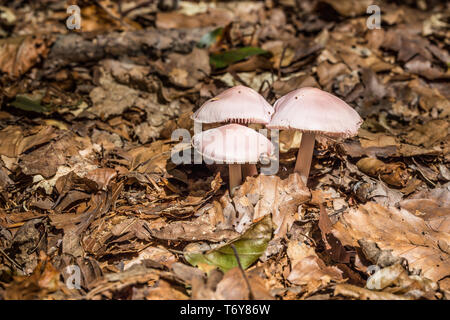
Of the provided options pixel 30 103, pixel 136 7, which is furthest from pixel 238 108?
pixel 136 7

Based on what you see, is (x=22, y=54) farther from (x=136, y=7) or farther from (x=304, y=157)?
(x=304, y=157)

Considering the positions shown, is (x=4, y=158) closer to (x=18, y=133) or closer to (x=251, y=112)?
(x=18, y=133)

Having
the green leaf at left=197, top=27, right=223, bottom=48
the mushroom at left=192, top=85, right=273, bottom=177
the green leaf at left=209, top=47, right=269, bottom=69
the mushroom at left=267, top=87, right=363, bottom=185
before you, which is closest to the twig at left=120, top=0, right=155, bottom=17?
the green leaf at left=197, top=27, right=223, bottom=48

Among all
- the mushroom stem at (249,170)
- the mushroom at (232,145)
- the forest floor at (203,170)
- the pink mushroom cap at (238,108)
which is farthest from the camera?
the mushroom stem at (249,170)

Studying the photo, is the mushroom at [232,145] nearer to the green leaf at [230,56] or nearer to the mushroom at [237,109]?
the mushroom at [237,109]

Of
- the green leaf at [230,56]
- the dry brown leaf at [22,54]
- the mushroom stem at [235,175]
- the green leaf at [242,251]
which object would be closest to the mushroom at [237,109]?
the mushroom stem at [235,175]

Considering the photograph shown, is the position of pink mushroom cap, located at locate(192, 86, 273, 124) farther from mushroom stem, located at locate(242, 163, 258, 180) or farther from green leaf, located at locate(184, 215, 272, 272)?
green leaf, located at locate(184, 215, 272, 272)

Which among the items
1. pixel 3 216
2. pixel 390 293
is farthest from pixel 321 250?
pixel 3 216
